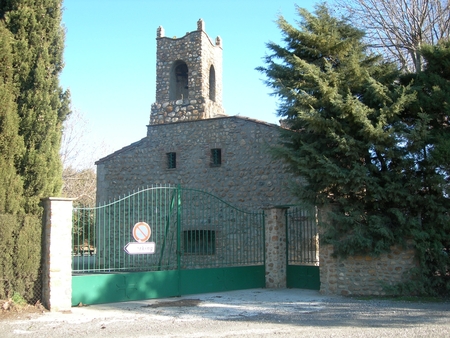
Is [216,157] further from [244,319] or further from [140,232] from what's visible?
[244,319]

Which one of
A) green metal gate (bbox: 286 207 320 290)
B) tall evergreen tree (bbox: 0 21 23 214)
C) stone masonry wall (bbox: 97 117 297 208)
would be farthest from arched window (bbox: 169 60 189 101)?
tall evergreen tree (bbox: 0 21 23 214)

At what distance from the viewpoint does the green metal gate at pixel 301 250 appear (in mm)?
12839

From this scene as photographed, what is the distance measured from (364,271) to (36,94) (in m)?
8.16

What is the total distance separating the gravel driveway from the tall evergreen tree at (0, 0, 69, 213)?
244 centimetres

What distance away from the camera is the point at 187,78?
62.4 ft

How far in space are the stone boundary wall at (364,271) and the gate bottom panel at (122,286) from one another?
363 centimetres

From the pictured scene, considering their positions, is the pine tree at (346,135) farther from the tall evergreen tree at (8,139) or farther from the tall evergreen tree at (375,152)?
the tall evergreen tree at (8,139)

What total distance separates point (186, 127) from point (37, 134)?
736 cm

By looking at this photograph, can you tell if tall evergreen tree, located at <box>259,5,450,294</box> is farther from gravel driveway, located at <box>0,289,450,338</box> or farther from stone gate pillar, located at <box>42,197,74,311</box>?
stone gate pillar, located at <box>42,197,74,311</box>

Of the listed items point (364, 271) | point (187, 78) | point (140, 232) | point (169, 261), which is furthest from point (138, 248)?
point (187, 78)

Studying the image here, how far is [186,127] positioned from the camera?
16672mm

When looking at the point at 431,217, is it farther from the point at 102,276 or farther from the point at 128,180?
the point at 128,180

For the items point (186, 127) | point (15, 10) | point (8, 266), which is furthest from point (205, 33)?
point (8, 266)

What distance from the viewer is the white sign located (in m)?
10.6
